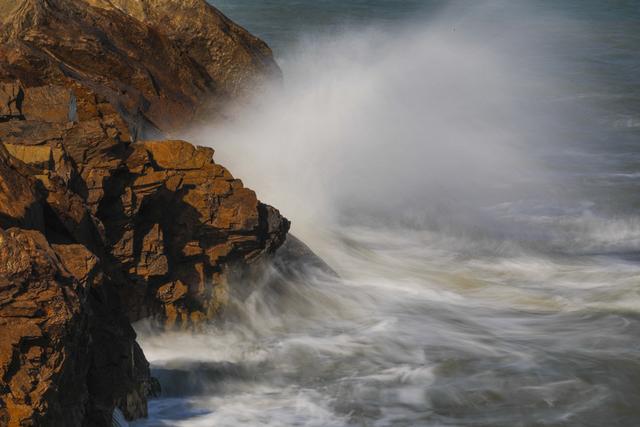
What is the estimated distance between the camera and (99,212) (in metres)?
7.73

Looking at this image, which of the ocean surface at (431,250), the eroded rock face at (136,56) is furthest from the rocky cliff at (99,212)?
the ocean surface at (431,250)

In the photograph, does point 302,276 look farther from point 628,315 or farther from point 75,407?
point 75,407

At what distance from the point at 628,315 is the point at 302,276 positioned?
10.2 feet

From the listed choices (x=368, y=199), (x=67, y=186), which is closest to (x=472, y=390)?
(x=67, y=186)

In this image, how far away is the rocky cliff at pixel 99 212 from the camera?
4.97m

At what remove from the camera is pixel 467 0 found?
40.8 meters

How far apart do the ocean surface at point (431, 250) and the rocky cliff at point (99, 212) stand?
1.85 feet

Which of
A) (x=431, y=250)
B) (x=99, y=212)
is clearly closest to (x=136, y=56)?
(x=431, y=250)

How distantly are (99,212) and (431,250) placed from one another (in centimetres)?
558

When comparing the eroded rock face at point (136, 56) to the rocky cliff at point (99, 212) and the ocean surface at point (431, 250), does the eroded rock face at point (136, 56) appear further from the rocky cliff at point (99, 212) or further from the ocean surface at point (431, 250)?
the ocean surface at point (431, 250)

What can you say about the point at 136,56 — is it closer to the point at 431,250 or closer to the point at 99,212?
the point at 431,250

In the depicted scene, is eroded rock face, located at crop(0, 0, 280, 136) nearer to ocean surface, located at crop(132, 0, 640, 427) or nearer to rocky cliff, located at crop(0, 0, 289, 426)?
rocky cliff, located at crop(0, 0, 289, 426)

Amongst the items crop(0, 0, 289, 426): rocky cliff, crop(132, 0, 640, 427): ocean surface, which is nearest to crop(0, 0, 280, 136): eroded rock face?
crop(0, 0, 289, 426): rocky cliff

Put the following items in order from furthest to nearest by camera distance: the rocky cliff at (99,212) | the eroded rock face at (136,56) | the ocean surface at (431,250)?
1. the eroded rock face at (136,56)
2. the ocean surface at (431,250)
3. the rocky cliff at (99,212)
